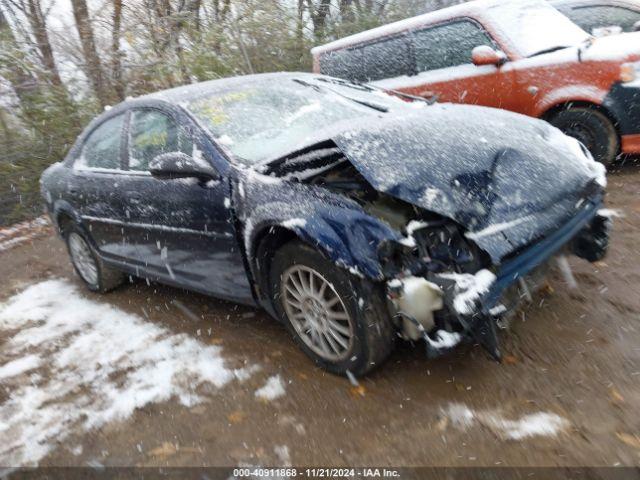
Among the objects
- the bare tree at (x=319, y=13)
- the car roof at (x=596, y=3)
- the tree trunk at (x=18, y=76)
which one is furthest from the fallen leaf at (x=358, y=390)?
the bare tree at (x=319, y=13)

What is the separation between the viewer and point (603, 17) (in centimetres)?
662

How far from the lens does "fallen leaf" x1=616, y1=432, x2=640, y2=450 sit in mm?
2115

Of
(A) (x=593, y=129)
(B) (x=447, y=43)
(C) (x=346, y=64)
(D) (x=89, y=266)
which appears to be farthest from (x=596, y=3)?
(D) (x=89, y=266)

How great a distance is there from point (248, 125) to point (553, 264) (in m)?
1.96

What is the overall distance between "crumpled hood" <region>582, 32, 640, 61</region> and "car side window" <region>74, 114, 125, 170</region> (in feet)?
14.0

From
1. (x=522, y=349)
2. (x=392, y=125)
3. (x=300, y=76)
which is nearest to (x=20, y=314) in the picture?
(x=300, y=76)

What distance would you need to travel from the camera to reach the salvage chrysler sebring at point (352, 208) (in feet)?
7.63

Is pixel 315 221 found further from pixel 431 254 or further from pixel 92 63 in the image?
pixel 92 63

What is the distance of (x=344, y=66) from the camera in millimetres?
6574

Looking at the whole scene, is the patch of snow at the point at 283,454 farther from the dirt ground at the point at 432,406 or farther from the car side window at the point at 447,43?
the car side window at the point at 447,43

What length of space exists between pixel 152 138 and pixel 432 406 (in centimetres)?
252

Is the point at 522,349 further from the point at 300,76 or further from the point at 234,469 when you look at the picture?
the point at 300,76

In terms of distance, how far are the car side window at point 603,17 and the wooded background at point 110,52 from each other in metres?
5.39

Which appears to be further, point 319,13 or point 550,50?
point 319,13
